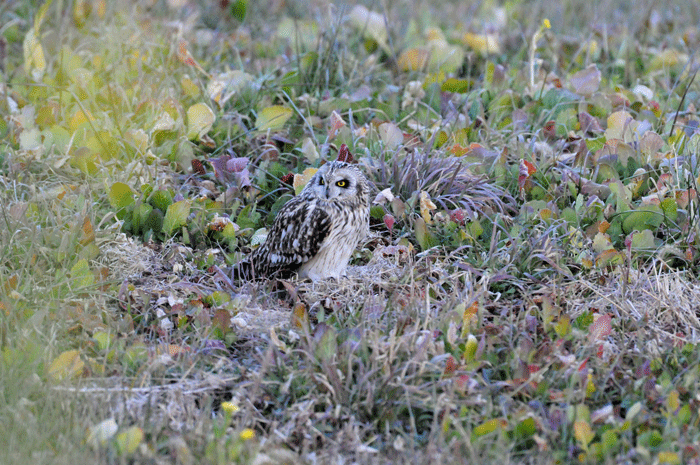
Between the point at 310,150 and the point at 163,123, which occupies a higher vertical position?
the point at 163,123

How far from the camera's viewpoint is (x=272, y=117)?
5141 millimetres

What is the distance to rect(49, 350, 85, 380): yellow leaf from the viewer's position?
3.14 meters

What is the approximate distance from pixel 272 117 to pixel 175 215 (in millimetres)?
1184

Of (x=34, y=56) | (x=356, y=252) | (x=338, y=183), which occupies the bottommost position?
(x=356, y=252)

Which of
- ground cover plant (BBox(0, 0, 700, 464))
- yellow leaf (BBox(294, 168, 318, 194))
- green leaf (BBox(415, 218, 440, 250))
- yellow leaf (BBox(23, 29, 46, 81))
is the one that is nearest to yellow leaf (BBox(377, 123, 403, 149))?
ground cover plant (BBox(0, 0, 700, 464))

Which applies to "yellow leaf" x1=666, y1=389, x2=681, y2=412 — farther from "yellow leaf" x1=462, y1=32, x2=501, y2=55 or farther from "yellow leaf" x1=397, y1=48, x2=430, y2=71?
"yellow leaf" x1=462, y1=32, x2=501, y2=55

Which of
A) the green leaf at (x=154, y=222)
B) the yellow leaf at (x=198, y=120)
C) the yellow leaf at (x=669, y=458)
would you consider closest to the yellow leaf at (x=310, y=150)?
the yellow leaf at (x=198, y=120)

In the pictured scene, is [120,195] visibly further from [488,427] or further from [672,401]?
[672,401]

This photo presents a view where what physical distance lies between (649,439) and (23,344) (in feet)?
8.33

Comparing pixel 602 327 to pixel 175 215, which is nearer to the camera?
pixel 602 327

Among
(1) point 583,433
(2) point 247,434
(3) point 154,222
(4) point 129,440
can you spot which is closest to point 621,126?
(1) point 583,433

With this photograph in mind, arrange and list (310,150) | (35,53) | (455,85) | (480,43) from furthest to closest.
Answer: (480,43) → (455,85) → (35,53) → (310,150)

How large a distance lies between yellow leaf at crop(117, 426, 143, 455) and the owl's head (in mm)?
1688

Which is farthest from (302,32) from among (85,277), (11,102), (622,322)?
(622,322)
